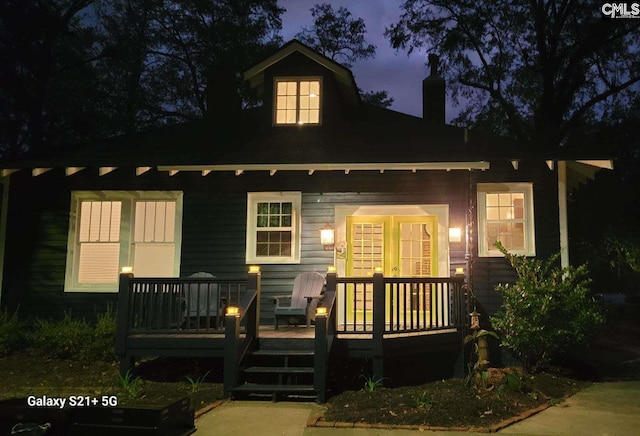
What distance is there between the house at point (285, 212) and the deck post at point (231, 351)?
2.39 m

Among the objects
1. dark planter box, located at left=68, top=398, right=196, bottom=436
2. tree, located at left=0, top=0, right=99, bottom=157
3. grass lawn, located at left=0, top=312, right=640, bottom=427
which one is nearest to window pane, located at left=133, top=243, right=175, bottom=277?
grass lawn, located at left=0, top=312, right=640, bottom=427

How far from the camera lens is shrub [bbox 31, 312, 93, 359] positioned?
350 inches

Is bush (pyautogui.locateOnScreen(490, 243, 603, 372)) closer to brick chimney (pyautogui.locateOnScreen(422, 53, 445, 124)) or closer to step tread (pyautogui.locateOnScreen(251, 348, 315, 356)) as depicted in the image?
step tread (pyautogui.locateOnScreen(251, 348, 315, 356))

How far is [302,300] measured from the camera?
927 centimetres

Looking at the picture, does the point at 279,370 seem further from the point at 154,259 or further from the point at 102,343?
the point at 154,259

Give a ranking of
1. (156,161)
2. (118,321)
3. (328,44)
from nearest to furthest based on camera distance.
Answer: (118,321) < (156,161) < (328,44)

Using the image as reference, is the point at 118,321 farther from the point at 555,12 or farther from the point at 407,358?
the point at 555,12

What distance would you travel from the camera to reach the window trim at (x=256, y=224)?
32.6ft

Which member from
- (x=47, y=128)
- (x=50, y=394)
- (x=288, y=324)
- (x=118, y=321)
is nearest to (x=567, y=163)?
(x=288, y=324)

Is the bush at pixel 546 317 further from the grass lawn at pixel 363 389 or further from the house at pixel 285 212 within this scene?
the house at pixel 285 212

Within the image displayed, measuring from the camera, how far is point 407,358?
870 cm

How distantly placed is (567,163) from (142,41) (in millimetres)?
19023

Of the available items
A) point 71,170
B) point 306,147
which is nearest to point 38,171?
point 71,170

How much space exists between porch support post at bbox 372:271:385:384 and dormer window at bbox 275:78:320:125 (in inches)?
187
